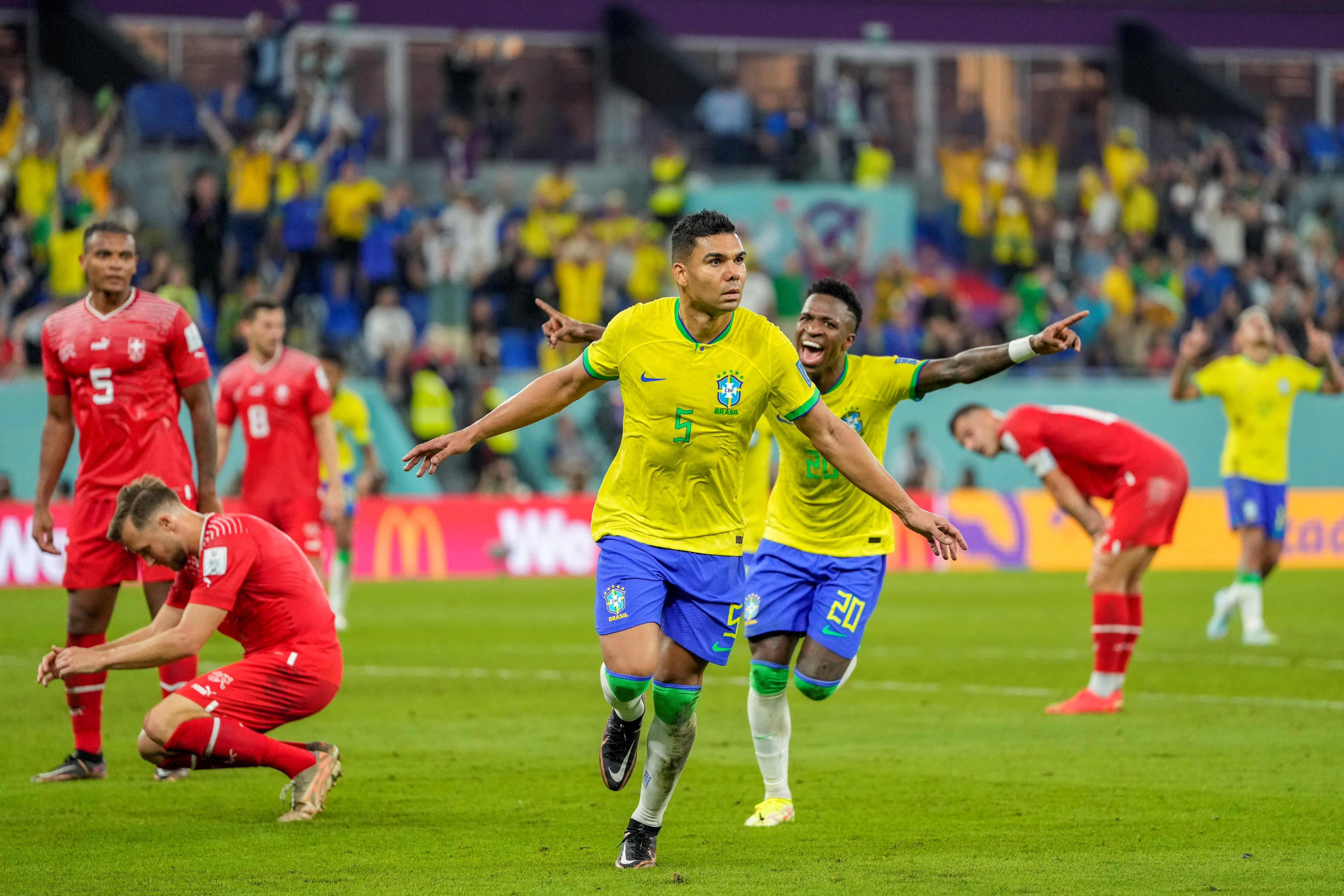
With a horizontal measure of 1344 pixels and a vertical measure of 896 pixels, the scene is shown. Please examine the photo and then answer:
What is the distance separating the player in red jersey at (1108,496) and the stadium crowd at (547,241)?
12.6 meters

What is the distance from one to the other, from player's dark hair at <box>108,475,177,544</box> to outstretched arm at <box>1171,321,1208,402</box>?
8657 millimetres

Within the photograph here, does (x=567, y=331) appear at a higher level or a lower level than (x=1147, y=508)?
higher

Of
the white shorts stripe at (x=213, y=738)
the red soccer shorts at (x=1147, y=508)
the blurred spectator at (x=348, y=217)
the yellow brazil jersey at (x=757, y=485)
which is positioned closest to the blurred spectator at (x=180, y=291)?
the blurred spectator at (x=348, y=217)

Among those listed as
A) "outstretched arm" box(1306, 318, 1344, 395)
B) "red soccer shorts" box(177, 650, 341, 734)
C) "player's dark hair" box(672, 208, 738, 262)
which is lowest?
"red soccer shorts" box(177, 650, 341, 734)

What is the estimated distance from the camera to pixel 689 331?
714 cm

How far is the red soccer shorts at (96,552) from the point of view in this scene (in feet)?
29.6

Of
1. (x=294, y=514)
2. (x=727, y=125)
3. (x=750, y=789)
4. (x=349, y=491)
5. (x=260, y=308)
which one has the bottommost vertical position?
(x=349, y=491)

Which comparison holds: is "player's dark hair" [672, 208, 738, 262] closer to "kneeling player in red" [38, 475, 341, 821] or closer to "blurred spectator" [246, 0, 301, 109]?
"kneeling player in red" [38, 475, 341, 821]

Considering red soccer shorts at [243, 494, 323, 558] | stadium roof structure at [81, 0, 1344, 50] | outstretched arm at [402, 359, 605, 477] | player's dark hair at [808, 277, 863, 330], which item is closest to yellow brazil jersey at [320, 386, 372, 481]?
red soccer shorts at [243, 494, 323, 558]

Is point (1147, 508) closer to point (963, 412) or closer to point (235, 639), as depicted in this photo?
point (963, 412)

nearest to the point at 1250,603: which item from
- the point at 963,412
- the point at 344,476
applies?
the point at 963,412

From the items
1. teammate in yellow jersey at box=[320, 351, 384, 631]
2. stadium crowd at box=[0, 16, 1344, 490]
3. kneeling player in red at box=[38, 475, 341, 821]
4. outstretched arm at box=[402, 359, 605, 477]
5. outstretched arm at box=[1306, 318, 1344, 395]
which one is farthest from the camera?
stadium crowd at box=[0, 16, 1344, 490]

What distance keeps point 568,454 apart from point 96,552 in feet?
53.2

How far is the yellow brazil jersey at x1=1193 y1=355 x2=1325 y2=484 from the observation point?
15453mm
